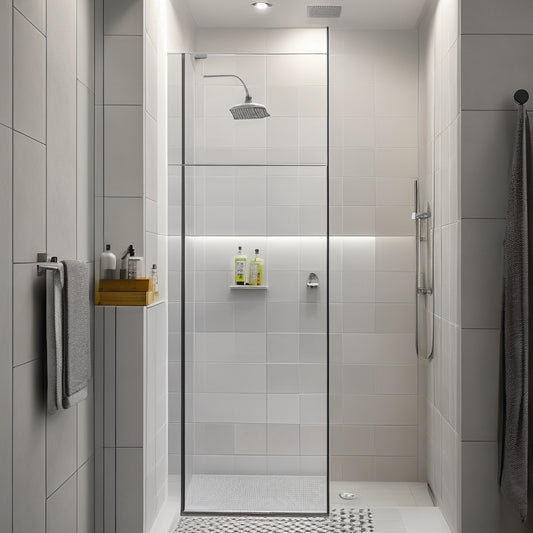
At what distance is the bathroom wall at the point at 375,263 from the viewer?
3.52 m

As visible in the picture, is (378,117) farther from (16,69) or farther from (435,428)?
(16,69)

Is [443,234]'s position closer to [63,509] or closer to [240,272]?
[240,272]

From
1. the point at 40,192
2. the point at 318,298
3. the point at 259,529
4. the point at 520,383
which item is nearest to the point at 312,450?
the point at 259,529

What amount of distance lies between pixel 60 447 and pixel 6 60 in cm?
122

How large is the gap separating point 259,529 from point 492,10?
2372 mm

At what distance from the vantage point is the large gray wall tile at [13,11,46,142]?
1.71m

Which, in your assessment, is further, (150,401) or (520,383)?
(150,401)

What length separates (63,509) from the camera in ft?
6.81

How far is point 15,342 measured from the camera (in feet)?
5.59

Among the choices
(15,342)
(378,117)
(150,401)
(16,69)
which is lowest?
(150,401)

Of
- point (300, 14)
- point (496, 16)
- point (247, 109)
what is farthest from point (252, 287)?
point (300, 14)

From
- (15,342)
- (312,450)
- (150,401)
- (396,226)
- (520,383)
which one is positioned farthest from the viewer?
(396,226)

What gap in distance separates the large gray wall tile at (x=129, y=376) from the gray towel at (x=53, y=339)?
0.50 m

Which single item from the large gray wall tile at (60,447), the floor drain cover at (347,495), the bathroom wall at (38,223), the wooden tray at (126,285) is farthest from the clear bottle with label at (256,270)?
the floor drain cover at (347,495)
